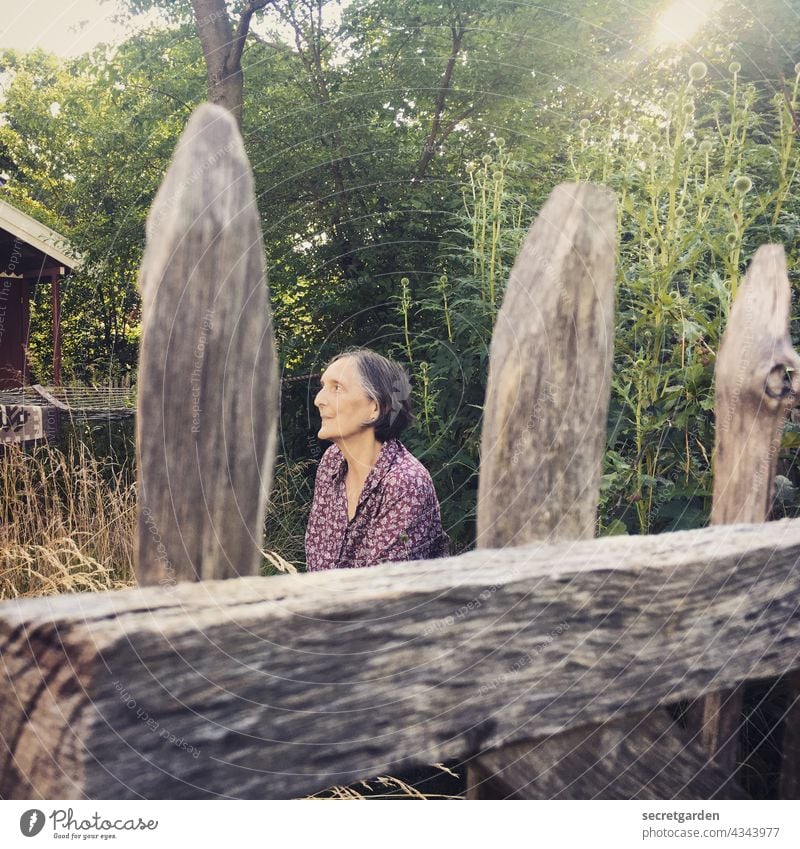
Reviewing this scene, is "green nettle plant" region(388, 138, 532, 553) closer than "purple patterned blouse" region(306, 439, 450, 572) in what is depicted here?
No

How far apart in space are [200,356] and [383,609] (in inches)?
20.3

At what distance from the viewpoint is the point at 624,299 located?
2.64 metres

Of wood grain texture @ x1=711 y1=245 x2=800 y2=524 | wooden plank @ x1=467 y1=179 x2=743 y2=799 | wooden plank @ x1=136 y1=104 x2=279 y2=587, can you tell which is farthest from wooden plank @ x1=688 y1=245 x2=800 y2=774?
wooden plank @ x1=136 y1=104 x2=279 y2=587

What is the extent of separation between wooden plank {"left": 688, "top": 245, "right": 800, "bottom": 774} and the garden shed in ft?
8.95

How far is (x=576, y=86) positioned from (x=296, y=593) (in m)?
2.65

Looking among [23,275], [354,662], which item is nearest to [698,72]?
[354,662]

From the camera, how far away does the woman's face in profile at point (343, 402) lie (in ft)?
6.85

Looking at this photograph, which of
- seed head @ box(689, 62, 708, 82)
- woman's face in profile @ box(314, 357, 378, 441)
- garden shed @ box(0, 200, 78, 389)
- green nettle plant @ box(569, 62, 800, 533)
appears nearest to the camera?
woman's face in profile @ box(314, 357, 378, 441)

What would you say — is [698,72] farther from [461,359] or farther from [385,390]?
[385,390]

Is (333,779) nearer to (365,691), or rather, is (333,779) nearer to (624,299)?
(365,691)

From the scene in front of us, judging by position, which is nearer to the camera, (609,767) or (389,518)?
(609,767)

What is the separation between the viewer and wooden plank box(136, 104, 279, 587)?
122cm

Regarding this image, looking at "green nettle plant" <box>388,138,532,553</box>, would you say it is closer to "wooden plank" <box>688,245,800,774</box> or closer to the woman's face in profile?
the woman's face in profile

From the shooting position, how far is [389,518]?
2.17m
